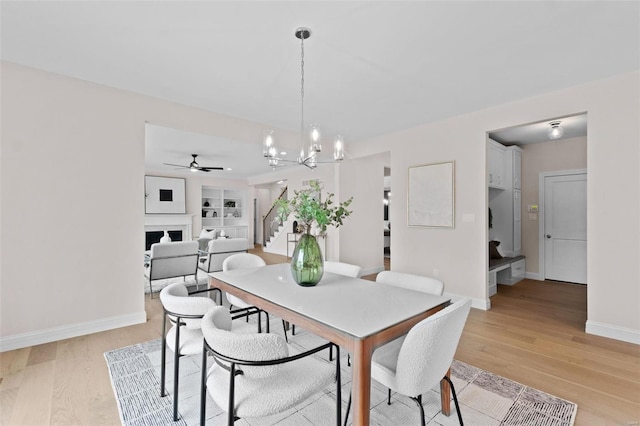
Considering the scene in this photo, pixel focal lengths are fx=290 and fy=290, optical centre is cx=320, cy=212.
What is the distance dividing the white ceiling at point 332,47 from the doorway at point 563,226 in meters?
2.74

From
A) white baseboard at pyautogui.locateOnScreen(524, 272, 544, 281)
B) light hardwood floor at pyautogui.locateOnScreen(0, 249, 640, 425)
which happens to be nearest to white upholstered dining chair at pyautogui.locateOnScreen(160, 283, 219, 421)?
light hardwood floor at pyautogui.locateOnScreen(0, 249, 640, 425)

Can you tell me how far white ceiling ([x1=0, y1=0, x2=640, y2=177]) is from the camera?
1.96m

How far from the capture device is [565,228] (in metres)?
5.13

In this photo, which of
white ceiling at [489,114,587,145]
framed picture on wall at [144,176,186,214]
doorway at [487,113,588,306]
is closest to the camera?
white ceiling at [489,114,587,145]

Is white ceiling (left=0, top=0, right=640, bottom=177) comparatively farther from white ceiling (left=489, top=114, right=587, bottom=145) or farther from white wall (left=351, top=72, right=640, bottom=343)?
white ceiling (left=489, top=114, right=587, bottom=145)

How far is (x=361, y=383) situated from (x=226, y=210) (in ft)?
31.7

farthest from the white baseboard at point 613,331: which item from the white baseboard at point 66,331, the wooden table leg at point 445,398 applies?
the white baseboard at point 66,331

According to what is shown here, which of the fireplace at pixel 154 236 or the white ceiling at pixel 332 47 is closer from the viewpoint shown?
the white ceiling at pixel 332 47

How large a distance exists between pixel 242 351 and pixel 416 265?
12.5 feet

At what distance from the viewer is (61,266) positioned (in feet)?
9.37

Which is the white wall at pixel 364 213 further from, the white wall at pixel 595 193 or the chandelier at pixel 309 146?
the chandelier at pixel 309 146

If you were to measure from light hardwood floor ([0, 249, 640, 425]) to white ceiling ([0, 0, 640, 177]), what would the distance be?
102 inches

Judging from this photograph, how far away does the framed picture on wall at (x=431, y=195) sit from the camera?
4.09 m

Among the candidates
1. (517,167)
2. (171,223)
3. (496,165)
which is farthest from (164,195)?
(517,167)
